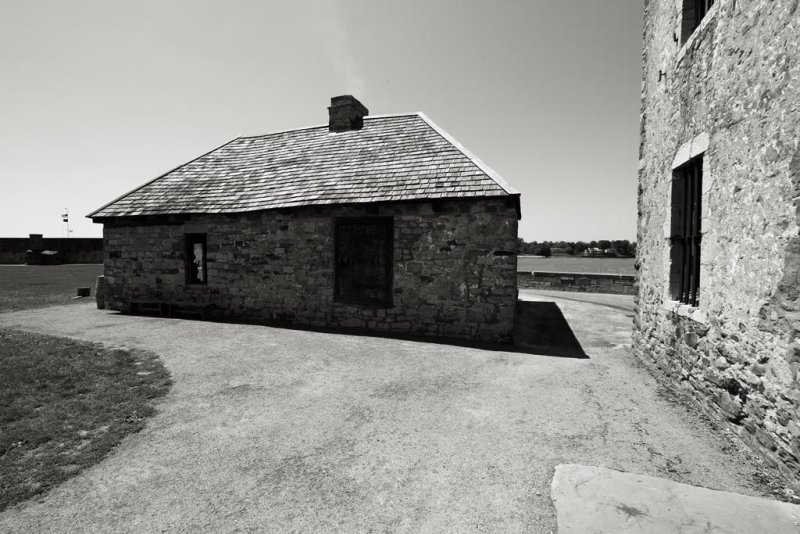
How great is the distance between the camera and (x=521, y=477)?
3.16 meters

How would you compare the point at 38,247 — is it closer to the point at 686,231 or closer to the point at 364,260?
the point at 364,260

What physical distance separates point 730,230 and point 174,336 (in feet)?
31.4

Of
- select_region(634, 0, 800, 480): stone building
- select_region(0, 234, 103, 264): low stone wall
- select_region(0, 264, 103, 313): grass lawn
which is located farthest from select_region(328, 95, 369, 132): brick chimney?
select_region(0, 234, 103, 264): low stone wall

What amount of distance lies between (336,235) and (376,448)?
641 centimetres

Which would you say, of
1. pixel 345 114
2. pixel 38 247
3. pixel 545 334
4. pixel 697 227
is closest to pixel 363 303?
pixel 545 334

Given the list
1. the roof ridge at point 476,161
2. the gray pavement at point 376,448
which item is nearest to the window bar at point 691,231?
the gray pavement at point 376,448

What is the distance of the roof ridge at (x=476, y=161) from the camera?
25.6 ft

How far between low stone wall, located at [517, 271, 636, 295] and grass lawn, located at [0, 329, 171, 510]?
650 inches

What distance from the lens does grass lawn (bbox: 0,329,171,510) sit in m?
3.19

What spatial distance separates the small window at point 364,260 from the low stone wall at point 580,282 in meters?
12.0

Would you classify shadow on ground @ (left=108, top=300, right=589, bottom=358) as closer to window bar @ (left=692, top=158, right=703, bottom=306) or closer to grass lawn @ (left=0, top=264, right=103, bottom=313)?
window bar @ (left=692, top=158, right=703, bottom=306)

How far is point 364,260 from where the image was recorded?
9094mm

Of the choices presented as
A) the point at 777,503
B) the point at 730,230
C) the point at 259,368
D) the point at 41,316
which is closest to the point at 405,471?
the point at 777,503

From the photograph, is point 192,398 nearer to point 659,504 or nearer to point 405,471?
point 405,471
